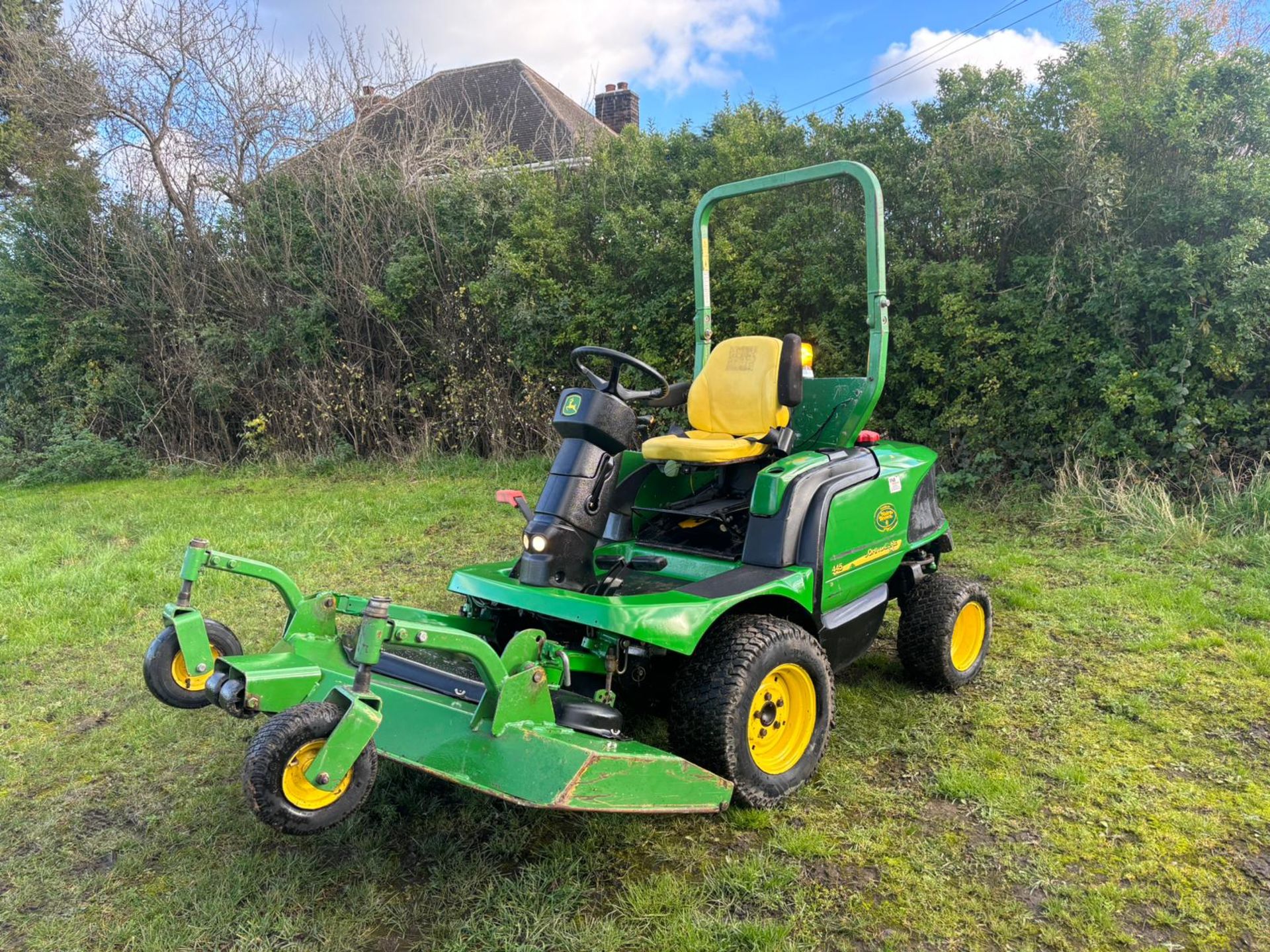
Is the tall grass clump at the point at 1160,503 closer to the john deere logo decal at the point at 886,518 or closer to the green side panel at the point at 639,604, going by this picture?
the john deere logo decal at the point at 886,518

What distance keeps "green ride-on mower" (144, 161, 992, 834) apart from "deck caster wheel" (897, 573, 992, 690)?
0.5 inches

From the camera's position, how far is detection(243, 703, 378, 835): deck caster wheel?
1.91 metres

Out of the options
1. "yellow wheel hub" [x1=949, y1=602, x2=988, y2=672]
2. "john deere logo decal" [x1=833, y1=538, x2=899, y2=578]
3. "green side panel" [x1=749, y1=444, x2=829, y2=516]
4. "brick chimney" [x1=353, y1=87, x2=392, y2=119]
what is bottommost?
"yellow wheel hub" [x1=949, y1=602, x2=988, y2=672]

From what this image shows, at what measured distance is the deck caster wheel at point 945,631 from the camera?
11.9 feet

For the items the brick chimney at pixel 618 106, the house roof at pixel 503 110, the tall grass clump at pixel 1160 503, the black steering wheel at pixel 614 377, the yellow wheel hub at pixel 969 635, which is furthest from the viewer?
the brick chimney at pixel 618 106

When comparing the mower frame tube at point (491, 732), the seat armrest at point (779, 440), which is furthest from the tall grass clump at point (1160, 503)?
the mower frame tube at point (491, 732)

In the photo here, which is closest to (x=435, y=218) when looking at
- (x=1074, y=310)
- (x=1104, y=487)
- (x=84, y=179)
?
(x=84, y=179)

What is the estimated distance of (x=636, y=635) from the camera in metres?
2.59

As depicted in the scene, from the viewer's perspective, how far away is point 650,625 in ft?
8.57

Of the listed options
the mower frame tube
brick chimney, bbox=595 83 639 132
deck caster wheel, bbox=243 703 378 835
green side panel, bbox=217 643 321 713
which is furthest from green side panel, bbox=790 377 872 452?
brick chimney, bbox=595 83 639 132

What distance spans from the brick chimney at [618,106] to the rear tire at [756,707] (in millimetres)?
12026

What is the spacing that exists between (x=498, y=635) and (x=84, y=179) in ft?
32.8

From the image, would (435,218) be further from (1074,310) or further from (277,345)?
(1074,310)

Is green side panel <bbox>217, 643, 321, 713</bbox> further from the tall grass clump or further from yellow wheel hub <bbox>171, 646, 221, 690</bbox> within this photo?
the tall grass clump
